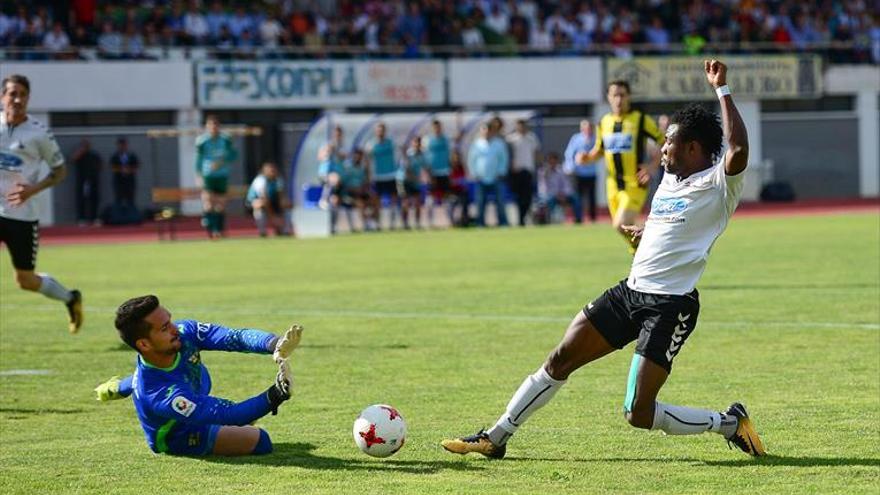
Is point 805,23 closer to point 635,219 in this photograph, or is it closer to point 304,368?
point 635,219

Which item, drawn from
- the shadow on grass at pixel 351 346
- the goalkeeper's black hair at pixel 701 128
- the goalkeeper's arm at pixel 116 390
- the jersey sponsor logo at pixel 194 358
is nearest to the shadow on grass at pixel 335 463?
the jersey sponsor logo at pixel 194 358

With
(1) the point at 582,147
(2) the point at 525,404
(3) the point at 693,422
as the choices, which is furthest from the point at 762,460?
(1) the point at 582,147

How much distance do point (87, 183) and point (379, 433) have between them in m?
31.8

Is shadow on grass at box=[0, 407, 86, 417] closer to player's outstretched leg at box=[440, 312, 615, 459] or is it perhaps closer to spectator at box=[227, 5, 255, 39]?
player's outstretched leg at box=[440, 312, 615, 459]

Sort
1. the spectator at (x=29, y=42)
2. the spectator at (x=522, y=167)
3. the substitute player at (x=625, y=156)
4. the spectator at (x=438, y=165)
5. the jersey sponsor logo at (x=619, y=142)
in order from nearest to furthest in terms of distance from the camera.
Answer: the substitute player at (x=625, y=156) < the jersey sponsor logo at (x=619, y=142) < the spectator at (x=438, y=165) < the spectator at (x=522, y=167) < the spectator at (x=29, y=42)

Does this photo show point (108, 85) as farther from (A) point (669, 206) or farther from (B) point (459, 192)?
(A) point (669, 206)

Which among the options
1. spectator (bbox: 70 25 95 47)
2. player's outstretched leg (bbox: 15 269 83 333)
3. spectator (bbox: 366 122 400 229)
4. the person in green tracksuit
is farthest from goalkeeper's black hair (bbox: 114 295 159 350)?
spectator (bbox: 70 25 95 47)

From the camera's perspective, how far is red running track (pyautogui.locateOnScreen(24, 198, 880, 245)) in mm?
34406

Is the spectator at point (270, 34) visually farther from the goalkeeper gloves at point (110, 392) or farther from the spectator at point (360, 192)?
the goalkeeper gloves at point (110, 392)

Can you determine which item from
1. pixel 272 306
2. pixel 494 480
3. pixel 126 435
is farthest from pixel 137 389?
pixel 272 306

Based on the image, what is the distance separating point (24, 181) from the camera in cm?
1360

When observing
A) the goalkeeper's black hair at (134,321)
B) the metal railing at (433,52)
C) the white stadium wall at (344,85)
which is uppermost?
the metal railing at (433,52)

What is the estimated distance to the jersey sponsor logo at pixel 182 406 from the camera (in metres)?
7.99

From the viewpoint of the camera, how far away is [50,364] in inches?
490
